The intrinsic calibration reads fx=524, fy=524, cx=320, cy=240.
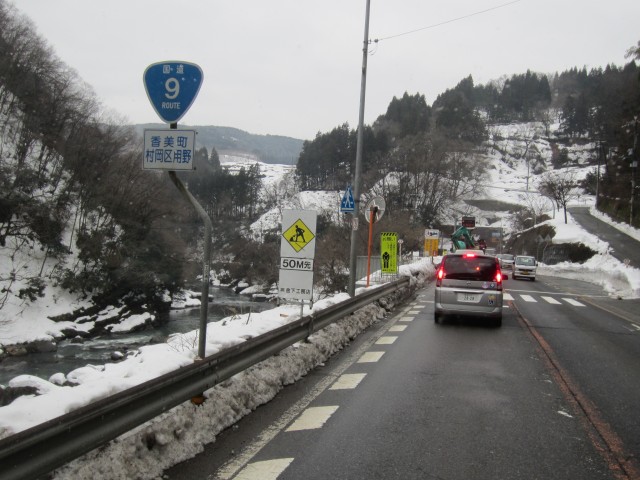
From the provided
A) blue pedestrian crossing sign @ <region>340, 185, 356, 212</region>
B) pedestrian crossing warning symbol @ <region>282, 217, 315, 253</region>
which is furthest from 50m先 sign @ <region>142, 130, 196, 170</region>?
blue pedestrian crossing sign @ <region>340, 185, 356, 212</region>

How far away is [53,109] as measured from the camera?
1892 inches

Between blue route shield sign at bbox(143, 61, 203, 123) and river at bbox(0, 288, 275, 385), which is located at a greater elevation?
blue route shield sign at bbox(143, 61, 203, 123)

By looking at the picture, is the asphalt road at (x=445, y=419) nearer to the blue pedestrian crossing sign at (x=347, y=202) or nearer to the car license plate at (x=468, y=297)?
the car license plate at (x=468, y=297)

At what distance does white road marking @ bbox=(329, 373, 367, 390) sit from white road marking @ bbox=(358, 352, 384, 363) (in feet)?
3.03

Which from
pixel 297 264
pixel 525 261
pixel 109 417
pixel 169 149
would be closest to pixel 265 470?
pixel 109 417

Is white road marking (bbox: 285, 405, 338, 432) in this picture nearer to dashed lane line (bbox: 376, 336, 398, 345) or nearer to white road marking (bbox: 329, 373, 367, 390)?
white road marking (bbox: 329, 373, 367, 390)

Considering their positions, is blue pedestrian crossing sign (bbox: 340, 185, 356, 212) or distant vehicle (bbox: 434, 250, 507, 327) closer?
distant vehicle (bbox: 434, 250, 507, 327)

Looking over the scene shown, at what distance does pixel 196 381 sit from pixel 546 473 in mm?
3002

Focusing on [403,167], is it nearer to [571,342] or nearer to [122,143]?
[122,143]

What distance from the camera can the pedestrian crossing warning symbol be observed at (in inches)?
339

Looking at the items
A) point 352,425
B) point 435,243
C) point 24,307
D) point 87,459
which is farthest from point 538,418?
point 24,307

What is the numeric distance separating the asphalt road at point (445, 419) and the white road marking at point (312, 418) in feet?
0.04

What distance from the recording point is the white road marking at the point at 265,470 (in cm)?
388

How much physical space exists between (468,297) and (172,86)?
30.5ft
